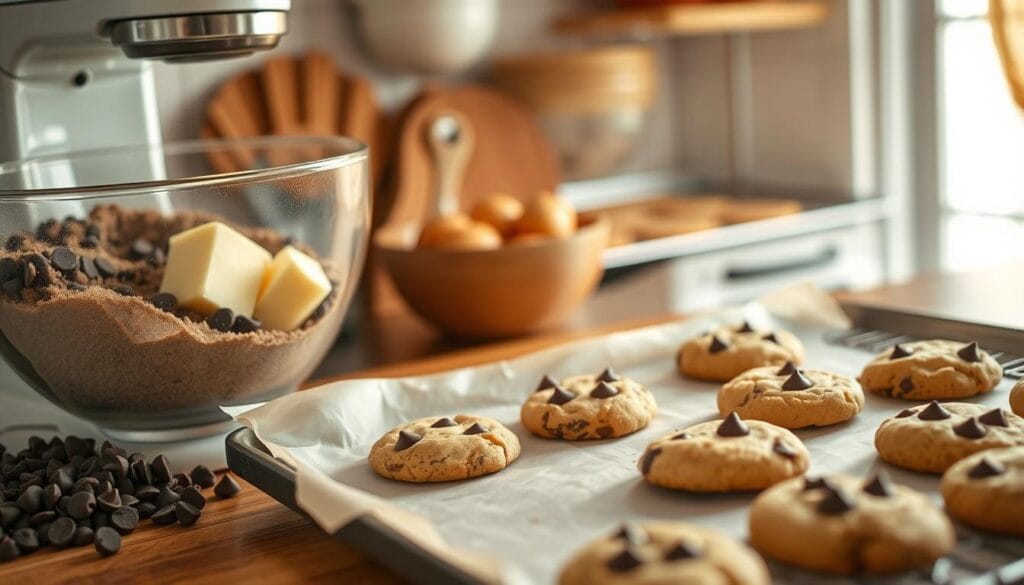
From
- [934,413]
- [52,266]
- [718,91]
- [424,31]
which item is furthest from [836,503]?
[718,91]

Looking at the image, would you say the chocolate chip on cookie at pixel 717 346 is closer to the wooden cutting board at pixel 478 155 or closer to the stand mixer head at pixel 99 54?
the stand mixer head at pixel 99 54

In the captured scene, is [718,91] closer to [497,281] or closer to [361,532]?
[497,281]

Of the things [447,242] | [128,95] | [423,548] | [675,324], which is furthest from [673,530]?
[447,242]

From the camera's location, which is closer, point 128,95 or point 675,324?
point 128,95

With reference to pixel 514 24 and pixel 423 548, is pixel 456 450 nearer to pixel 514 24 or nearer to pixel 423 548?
pixel 423 548

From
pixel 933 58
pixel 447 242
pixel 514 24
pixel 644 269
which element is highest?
pixel 514 24

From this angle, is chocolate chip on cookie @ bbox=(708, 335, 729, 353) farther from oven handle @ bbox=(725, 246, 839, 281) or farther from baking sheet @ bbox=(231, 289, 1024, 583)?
oven handle @ bbox=(725, 246, 839, 281)
